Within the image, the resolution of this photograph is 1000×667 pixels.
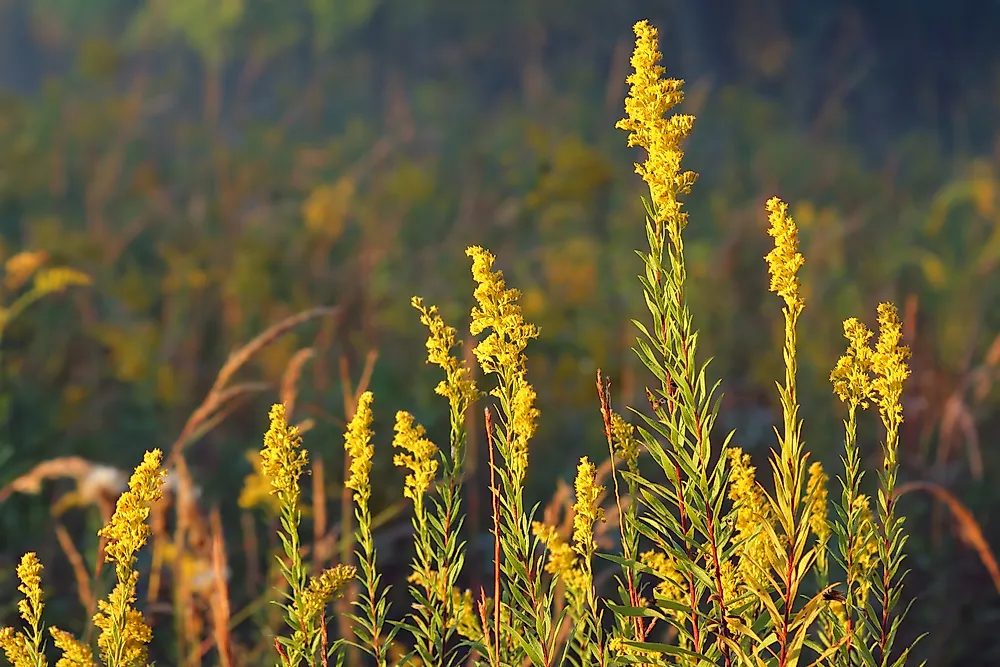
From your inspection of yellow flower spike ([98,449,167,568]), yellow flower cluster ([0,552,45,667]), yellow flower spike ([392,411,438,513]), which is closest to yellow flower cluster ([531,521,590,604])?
yellow flower spike ([392,411,438,513])

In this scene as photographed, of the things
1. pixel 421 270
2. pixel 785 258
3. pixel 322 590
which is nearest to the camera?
pixel 785 258

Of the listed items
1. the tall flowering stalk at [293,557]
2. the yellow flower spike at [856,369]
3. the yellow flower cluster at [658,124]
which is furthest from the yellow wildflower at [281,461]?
the yellow flower spike at [856,369]

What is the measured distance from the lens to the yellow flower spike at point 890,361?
1.02m

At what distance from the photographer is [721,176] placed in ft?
22.7

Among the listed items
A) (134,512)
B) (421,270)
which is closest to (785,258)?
(134,512)

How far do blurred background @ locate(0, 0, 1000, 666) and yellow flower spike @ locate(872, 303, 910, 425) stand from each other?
63cm

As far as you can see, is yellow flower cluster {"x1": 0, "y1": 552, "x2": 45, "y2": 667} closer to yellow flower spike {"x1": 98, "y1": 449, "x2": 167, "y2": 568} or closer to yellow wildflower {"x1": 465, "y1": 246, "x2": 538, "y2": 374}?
yellow flower spike {"x1": 98, "y1": 449, "x2": 167, "y2": 568}

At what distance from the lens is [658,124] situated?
39.0 inches

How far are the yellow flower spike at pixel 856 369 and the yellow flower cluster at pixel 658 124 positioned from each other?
0.21 metres

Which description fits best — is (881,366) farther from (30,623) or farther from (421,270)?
(421,270)

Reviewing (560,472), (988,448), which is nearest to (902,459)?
(988,448)

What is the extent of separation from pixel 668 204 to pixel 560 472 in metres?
2.36

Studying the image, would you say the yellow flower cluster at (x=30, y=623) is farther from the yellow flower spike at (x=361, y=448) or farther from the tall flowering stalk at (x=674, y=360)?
the tall flowering stalk at (x=674, y=360)

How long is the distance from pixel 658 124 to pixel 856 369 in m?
0.30
